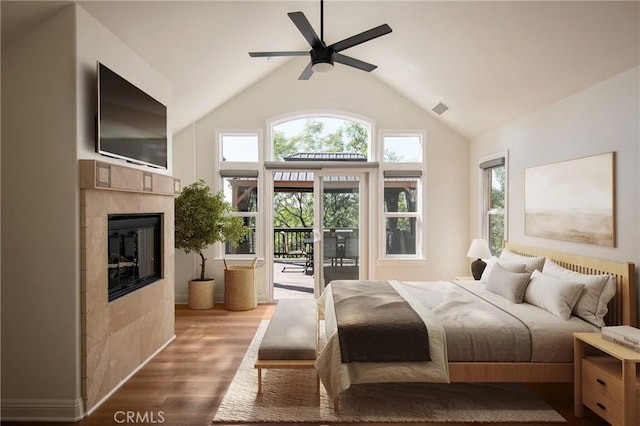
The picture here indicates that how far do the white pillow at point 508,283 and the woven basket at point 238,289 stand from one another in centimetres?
298

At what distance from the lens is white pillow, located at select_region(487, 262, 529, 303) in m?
3.16

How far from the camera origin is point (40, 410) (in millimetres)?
2408

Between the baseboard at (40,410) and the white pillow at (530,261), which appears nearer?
the baseboard at (40,410)

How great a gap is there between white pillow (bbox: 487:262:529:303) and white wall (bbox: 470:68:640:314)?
542mm

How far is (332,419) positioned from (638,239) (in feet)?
8.13

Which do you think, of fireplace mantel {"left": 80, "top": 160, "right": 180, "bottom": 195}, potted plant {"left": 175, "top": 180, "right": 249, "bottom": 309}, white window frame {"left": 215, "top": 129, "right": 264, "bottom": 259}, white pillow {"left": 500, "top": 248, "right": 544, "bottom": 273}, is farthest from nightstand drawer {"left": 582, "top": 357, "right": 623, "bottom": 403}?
white window frame {"left": 215, "top": 129, "right": 264, "bottom": 259}

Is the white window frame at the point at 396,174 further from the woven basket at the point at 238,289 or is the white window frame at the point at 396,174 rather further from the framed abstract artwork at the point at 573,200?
the woven basket at the point at 238,289

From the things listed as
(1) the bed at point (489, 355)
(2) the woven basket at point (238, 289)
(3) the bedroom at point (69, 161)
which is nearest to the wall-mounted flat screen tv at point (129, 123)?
(3) the bedroom at point (69, 161)

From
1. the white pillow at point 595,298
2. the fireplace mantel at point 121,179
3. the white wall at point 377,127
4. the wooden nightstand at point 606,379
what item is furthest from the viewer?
the white wall at point 377,127

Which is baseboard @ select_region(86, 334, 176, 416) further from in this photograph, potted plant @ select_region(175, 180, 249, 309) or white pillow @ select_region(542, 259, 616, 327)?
white pillow @ select_region(542, 259, 616, 327)

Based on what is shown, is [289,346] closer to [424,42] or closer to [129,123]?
[129,123]

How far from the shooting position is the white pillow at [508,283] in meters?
3.16

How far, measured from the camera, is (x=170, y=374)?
305 centimetres

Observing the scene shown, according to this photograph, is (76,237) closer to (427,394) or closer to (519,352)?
(427,394)
